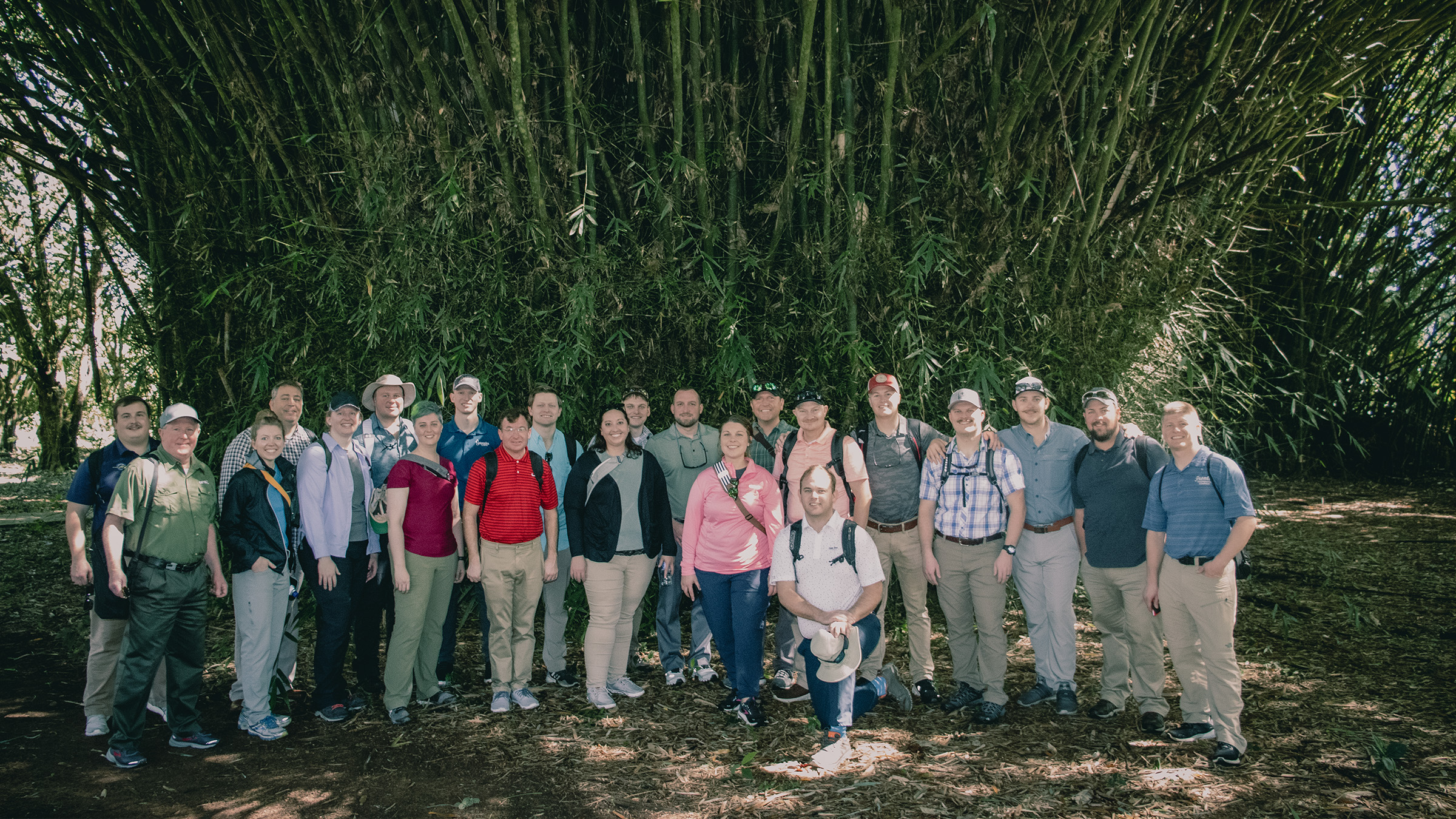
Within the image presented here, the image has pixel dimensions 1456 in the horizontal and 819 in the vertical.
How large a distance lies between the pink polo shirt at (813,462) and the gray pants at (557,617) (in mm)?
940

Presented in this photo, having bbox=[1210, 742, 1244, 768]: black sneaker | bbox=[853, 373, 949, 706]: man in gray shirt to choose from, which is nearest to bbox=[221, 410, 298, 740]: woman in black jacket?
bbox=[853, 373, 949, 706]: man in gray shirt

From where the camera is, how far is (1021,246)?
3.52m

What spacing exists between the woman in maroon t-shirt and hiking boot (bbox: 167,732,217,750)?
0.54 m

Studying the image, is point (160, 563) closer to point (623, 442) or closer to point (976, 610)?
point (623, 442)

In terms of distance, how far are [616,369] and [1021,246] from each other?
1.92 meters

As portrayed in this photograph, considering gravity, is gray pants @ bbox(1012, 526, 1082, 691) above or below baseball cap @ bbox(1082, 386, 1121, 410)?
below

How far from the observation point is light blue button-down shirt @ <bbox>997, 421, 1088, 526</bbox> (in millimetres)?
2779

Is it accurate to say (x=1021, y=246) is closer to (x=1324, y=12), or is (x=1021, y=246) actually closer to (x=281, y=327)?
(x=1324, y=12)

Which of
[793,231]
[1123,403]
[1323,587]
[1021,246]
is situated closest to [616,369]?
[793,231]

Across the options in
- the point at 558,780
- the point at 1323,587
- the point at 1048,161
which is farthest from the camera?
the point at 1323,587

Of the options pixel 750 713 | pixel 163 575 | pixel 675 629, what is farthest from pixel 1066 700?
pixel 163 575

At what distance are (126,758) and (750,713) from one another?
78.2 inches

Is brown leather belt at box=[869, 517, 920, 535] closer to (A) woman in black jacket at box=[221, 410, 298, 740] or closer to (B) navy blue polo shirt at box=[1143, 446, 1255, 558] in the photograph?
(B) navy blue polo shirt at box=[1143, 446, 1255, 558]

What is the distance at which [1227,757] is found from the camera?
2369 millimetres
